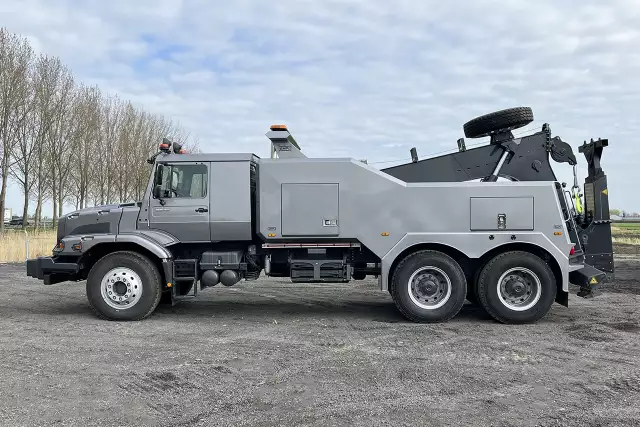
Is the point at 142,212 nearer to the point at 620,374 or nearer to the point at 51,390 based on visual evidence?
the point at 51,390

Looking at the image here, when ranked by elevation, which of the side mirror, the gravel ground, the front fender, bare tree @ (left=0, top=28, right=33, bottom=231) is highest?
bare tree @ (left=0, top=28, right=33, bottom=231)

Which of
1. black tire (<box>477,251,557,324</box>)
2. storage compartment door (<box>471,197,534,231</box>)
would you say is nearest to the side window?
storage compartment door (<box>471,197,534,231</box>)

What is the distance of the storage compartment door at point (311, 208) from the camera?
8109mm

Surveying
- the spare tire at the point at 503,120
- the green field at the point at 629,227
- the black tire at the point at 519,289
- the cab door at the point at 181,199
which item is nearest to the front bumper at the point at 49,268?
the cab door at the point at 181,199

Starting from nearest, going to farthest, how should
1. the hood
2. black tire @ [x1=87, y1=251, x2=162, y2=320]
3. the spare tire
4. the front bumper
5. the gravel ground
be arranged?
the gravel ground < black tire @ [x1=87, y1=251, x2=162, y2=320] < the front bumper < the hood < the spare tire

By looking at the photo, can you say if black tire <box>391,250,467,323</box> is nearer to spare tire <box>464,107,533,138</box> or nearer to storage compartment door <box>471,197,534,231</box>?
storage compartment door <box>471,197,534,231</box>

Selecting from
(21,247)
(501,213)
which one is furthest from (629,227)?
(21,247)

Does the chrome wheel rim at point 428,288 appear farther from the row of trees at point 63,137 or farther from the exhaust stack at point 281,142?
the row of trees at point 63,137

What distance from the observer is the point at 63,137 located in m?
30.5

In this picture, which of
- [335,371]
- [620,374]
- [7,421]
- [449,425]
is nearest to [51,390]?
[7,421]

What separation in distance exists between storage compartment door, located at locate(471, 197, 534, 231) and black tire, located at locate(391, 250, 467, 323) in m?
0.73

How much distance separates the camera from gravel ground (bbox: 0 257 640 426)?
4418 mm

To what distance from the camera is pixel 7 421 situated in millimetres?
4215

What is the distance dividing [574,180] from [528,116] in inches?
52.9
